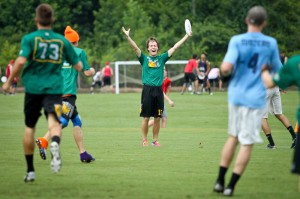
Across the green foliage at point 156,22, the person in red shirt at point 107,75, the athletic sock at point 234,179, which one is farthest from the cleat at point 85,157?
the green foliage at point 156,22

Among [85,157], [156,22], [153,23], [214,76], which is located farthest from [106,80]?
[85,157]

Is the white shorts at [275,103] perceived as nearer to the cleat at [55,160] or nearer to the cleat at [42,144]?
the cleat at [42,144]

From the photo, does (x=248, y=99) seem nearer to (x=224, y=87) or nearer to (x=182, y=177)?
(x=182, y=177)

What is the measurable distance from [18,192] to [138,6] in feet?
191

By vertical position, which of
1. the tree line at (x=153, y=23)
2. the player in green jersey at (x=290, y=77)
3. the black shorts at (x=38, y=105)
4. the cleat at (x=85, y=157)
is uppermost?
the tree line at (x=153, y=23)

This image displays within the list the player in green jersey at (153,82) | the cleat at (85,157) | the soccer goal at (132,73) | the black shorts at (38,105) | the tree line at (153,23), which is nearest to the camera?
the black shorts at (38,105)

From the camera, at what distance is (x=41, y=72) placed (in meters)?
10.5

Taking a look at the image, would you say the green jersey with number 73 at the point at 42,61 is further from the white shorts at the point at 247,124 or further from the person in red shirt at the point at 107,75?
the person in red shirt at the point at 107,75

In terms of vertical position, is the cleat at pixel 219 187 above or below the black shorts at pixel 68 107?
below

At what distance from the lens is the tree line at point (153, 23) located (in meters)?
62.6

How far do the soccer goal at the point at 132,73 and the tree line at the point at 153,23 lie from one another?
441 cm

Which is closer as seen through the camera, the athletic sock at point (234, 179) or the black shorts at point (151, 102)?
the athletic sock at point (234, 179)

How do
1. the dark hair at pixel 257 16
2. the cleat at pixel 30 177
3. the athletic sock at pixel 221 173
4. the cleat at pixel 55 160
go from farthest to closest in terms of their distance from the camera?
the cleat at pixel 30 177
the cleat at pixel 55 160
the athletic sock at pixel 221 173
the dark hair at pixel 257 16

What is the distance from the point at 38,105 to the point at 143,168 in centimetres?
247
